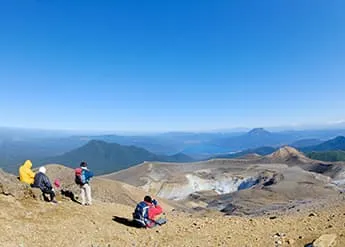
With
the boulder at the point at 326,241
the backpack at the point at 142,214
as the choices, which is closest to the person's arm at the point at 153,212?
Result: the backpack at the point at 142,214

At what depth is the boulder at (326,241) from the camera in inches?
414

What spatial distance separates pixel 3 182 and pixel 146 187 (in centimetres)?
7968

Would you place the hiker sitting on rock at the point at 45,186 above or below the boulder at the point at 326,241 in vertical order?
above

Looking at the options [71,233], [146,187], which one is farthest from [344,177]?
[71,233]

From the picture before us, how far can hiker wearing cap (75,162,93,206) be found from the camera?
1622 centimetres

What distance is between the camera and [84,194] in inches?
657

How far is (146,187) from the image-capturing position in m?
93.2

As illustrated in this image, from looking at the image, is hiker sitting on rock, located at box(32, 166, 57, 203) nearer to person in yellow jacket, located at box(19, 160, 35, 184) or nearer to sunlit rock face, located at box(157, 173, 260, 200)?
person in yellow jacket, located at box(19, 160, 35, 184)

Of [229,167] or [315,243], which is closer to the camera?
[315,243]

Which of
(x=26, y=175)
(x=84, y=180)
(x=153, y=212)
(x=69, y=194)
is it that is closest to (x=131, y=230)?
(x=153, y=212)

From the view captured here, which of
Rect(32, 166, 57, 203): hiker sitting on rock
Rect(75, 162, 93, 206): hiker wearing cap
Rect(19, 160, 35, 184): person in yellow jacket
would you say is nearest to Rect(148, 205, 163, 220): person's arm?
Rect(75, 162, 93, 206): hiker wearing cap

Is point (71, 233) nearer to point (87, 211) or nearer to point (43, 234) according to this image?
point (43, 234)

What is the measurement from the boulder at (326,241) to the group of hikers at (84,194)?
594 centimetres

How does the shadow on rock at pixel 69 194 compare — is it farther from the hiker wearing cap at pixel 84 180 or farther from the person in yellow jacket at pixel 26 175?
the person in yellow jacket at pixel 26 175
